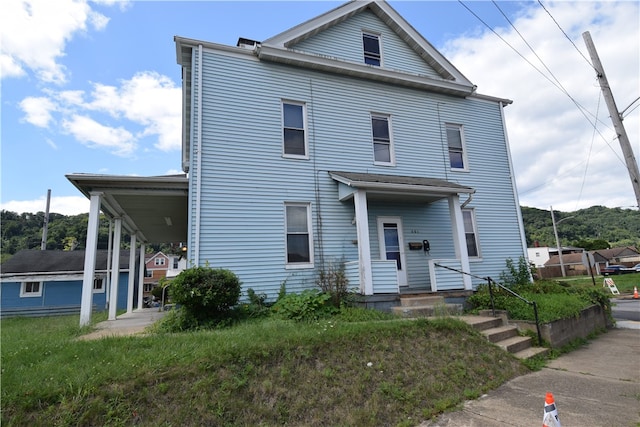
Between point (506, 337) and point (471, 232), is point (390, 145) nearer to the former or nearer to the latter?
point (471, 232)

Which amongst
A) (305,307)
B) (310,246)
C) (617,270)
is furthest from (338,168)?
(617,270)

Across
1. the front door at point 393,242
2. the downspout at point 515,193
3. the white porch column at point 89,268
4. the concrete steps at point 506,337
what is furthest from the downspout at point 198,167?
the downspout at point 515,193

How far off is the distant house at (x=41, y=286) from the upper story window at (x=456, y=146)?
18.3 metres

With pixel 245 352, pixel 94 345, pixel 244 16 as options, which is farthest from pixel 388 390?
pixel 244 16

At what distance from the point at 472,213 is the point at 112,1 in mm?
12242

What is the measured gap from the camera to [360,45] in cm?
1162

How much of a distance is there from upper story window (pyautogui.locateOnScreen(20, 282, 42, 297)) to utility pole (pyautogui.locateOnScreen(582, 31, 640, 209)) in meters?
26.8

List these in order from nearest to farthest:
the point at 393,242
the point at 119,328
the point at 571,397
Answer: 1. the point at 571,397
2. the point at 119,328
3. the point at 393,242

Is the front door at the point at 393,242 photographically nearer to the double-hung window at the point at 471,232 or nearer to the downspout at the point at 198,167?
the double-hung window at the point at 471,232

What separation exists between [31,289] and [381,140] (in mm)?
21485

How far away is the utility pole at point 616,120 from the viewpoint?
8.47 metres

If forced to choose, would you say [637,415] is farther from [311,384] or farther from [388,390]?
[311,384]

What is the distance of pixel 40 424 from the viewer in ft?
10.8

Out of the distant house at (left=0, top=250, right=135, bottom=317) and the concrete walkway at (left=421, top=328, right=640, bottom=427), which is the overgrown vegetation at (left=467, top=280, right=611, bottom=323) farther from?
the distant house at (left=0, top=250, right=135, bottom=317)
